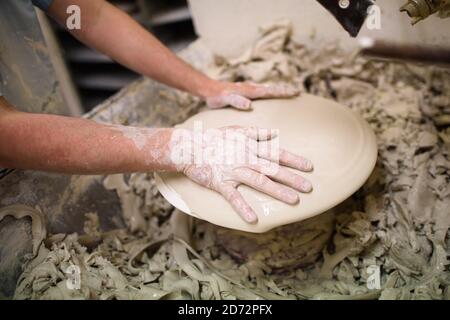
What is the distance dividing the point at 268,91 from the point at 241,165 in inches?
15.6

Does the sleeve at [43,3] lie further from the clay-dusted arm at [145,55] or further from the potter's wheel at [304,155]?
the potter's wheel at [304,155]

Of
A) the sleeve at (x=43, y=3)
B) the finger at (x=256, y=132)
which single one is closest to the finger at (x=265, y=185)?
the finger at (x=256, y=132)

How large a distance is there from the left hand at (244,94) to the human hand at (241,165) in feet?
0.71

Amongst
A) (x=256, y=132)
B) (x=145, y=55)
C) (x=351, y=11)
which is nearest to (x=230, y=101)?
(x=256, y=132)

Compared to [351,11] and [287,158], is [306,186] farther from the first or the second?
[351,11]

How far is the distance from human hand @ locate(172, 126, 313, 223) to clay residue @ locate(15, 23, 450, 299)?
301 mm

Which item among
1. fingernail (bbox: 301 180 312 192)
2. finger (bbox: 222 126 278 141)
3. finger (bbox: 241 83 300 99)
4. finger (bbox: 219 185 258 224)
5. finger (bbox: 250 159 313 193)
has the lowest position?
finger (bbox: 219 185 258 224)

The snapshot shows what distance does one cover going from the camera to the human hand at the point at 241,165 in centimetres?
93

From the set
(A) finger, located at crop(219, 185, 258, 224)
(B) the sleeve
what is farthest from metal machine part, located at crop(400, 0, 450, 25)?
(B) the sleeve

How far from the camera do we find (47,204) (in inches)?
44.1

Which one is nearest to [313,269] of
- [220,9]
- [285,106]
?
[285,106]

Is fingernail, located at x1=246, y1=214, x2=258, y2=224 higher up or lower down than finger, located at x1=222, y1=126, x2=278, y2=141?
lower down

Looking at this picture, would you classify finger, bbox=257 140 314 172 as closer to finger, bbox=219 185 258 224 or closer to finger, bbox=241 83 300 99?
finger, bbox=219 185 258 224

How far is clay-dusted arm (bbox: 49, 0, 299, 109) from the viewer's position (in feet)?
4.04
